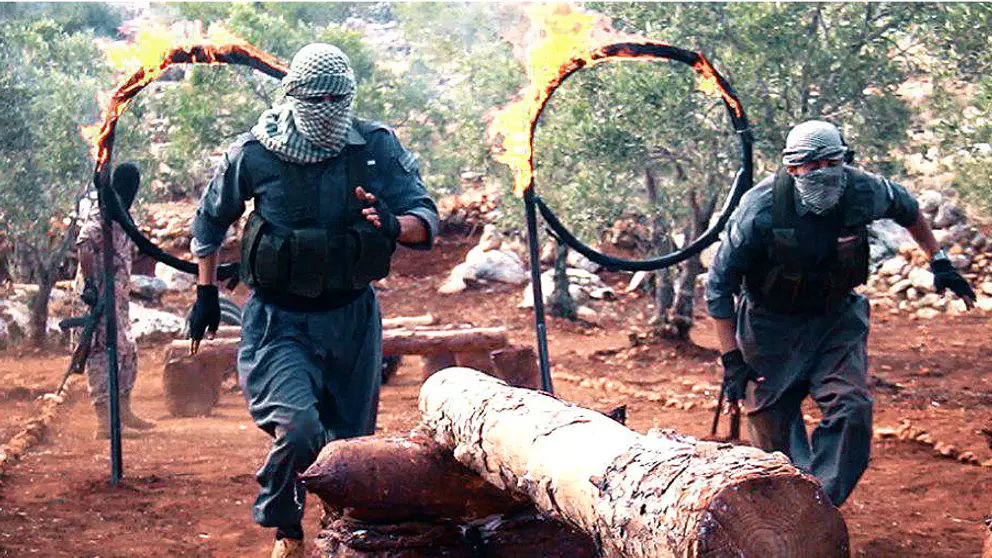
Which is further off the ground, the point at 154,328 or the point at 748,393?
the point at 748,393

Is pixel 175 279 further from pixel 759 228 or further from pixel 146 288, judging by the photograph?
pixel 759 228

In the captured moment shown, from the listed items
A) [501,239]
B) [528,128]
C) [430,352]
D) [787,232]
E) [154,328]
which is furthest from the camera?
[501,239]

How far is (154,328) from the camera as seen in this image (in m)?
13.1

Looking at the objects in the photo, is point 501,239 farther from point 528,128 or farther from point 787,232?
point 787,232

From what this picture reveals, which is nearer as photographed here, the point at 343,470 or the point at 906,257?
the point at 343,470

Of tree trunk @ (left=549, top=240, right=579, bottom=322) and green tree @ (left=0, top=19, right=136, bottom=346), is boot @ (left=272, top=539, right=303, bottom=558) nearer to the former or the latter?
green tree @ (left=0, top=19, right=136, bottom=346)

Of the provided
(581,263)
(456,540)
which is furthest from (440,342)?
(581,263)

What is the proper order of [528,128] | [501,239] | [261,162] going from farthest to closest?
[501,239]
[528,128]
[261,162]

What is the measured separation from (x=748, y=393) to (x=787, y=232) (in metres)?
0.82

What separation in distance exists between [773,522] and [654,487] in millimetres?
316

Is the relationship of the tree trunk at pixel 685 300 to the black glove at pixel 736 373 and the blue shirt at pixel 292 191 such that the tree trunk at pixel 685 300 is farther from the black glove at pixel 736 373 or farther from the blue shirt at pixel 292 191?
the blue shirt at pixel 292 191

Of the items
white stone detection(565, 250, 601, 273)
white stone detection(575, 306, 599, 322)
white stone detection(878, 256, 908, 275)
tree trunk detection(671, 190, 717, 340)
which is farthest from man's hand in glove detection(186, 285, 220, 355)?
white stone detection(878, 256, 908, 275)

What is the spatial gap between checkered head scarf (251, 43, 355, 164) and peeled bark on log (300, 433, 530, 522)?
3.83 feet

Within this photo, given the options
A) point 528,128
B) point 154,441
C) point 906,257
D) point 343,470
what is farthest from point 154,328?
point 343,470
